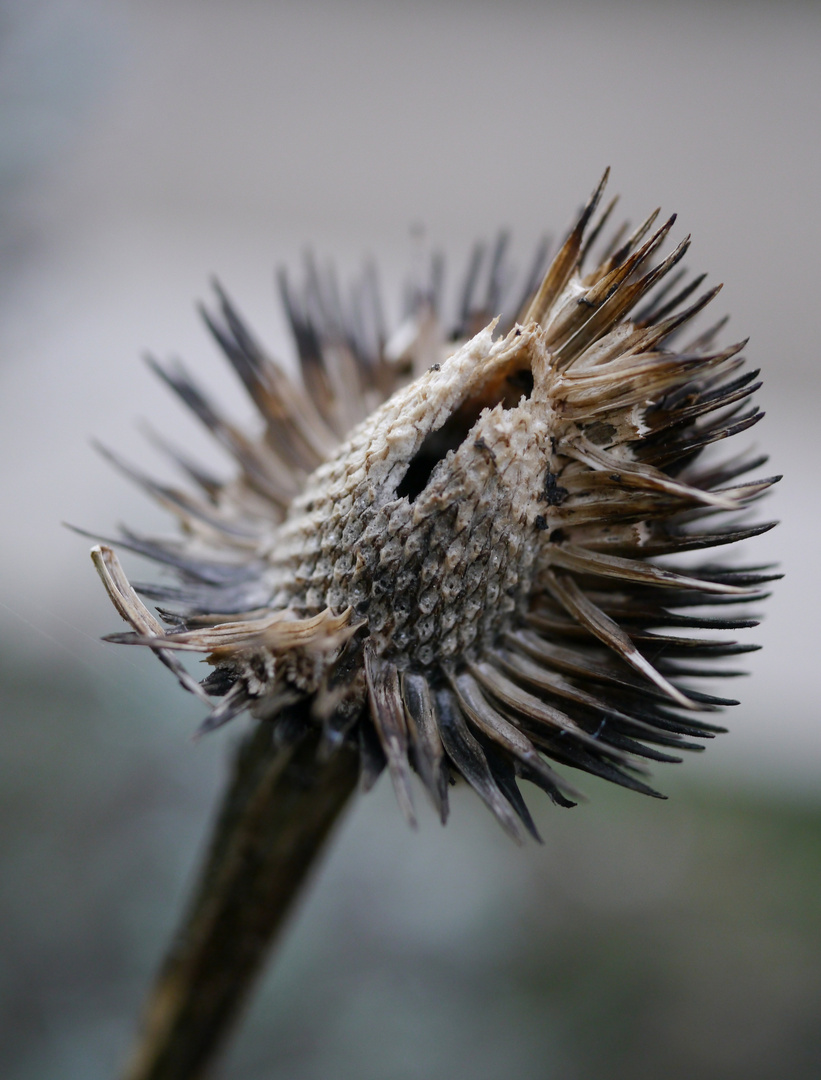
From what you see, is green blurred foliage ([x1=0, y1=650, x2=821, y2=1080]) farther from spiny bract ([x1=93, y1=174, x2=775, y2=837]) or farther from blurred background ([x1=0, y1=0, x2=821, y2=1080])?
spiny bract ([x1=93, y1=174, x2=775, y2=837])

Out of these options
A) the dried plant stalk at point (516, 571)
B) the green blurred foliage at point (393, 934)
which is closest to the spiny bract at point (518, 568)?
the dried plant stalk at point (516, 571)

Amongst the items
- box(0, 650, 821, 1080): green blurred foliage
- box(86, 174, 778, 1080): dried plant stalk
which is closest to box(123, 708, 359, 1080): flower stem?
box(86, 174, 778, 1080): dried plant stalk

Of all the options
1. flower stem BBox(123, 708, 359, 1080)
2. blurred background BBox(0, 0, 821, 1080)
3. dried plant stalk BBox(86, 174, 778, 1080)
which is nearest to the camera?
dried plant stalk BBox(86, 174, 778, 1080)

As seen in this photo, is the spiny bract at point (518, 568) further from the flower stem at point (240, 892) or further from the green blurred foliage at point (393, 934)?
the green blurred foliage at point (393, 934)

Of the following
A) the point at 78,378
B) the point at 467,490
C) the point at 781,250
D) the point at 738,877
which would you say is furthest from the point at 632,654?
the point at 781,250

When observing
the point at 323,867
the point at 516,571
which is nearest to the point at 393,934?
the point at 323,867

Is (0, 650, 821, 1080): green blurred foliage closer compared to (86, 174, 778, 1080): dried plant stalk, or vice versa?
(86, 174, 778, 1080): dried plant stalk
